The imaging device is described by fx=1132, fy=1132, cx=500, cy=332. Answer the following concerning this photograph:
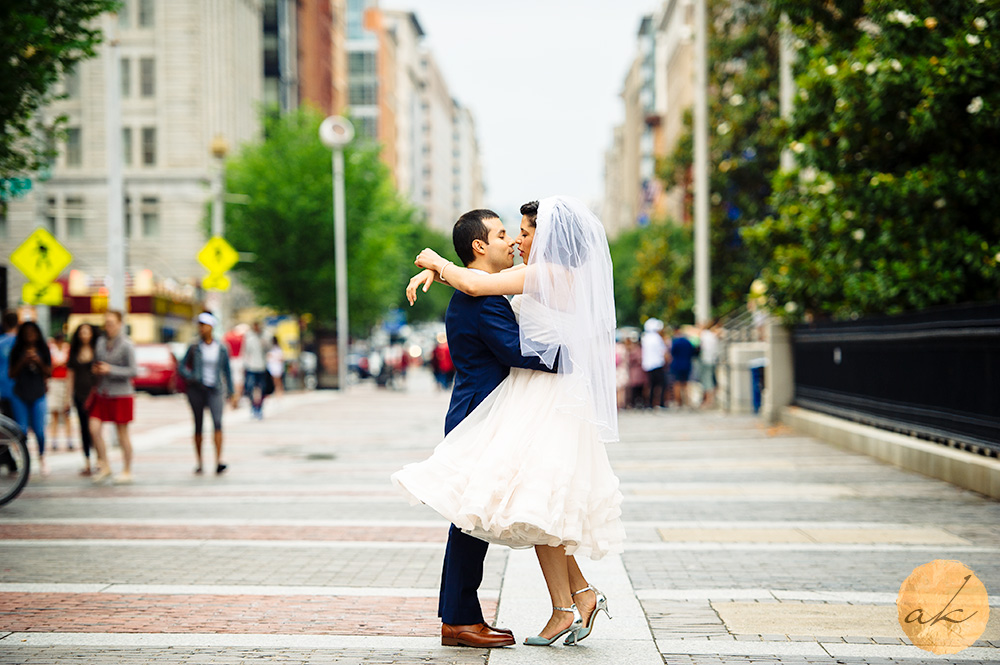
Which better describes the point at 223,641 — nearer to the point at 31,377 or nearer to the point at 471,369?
the point at 471,369

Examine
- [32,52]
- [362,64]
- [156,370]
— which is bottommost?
[156,370]

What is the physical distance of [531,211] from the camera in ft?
16.9

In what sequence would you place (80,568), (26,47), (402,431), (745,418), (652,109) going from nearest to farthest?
(80,568)
(26,47)
(402,431)
(745,418)
(652,109)

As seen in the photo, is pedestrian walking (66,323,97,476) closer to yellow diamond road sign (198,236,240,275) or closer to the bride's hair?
the bride's hair

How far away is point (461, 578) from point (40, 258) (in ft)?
44.3

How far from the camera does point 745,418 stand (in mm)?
22094

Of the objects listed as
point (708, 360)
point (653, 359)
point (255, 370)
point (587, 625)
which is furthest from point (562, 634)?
point (708, 360)

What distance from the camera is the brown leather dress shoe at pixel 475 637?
5035 mm

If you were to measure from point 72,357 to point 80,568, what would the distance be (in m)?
6.55

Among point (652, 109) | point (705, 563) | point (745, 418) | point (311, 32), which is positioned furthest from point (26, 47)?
point (652, 109)

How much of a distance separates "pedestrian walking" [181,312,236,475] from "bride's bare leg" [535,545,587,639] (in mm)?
8149

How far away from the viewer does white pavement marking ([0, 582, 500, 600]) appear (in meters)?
6.29

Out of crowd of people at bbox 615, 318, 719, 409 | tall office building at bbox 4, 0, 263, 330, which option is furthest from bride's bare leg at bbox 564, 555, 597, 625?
tall office building at bbox 4, 0, 263, 330

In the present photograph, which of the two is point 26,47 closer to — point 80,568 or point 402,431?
point 80,568
